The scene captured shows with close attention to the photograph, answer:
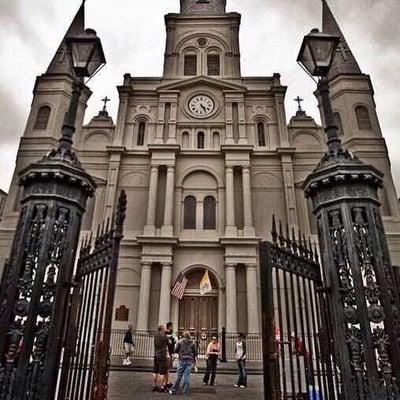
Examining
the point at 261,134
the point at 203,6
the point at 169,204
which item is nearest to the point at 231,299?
the point at 169,204

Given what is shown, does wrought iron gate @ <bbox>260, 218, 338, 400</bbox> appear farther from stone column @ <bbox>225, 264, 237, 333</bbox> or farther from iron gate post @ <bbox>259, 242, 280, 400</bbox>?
stone column @ <bbox>225, 264, 237, 333</bbox>

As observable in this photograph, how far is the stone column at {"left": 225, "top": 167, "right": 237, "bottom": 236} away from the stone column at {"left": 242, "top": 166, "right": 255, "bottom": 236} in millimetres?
676

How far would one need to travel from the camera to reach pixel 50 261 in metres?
3.87

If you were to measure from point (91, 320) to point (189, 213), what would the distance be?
17810 millimetres

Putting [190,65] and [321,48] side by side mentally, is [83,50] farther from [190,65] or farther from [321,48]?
[190,65]

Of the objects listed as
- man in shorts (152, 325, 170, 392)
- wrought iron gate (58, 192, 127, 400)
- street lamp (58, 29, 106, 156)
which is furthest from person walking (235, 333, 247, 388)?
street lamp (58, 29, 106, 156)

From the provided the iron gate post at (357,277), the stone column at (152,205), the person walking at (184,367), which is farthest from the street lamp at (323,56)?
the stone column at (152,205)

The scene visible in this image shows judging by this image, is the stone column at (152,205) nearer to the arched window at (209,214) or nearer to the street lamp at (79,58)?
the arched window at (209,214)

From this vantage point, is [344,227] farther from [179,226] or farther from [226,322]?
[179,226]

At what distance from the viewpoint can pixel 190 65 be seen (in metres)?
27.0

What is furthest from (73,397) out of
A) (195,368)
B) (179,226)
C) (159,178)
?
(159,178)

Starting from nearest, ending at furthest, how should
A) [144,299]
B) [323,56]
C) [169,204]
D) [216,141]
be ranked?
[323,56] < [144,299] < [169,204] < [216,141]

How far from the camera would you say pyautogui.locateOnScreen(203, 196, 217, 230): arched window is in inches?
852

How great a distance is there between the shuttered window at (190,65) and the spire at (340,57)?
30.1ft
